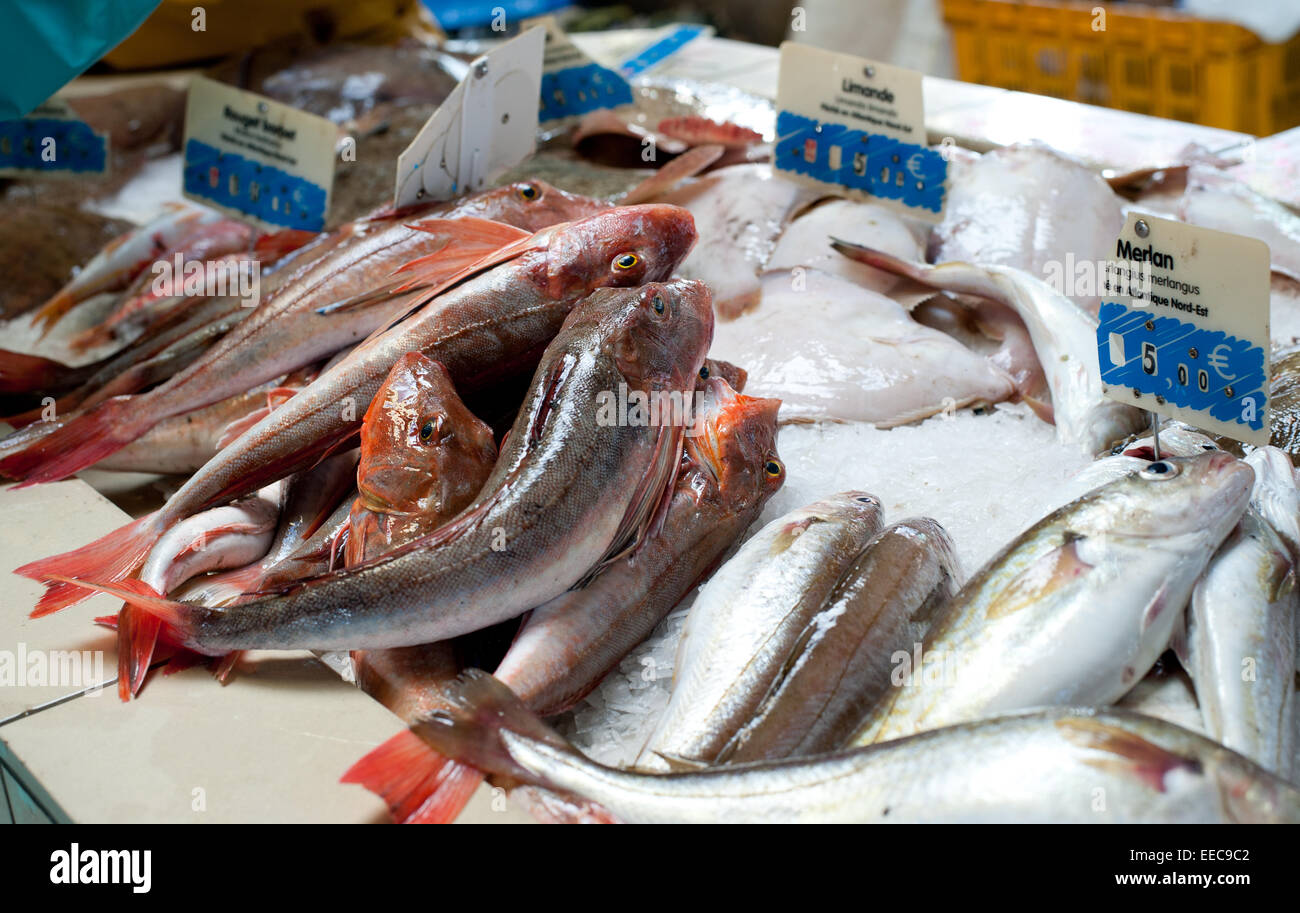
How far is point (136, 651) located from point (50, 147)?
8.40 feet

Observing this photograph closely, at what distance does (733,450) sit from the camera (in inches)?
76.1

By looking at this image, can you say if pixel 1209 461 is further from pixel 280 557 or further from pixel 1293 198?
pixel 1293 198

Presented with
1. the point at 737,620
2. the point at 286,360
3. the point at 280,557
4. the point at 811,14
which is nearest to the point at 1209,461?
the point at 737,620

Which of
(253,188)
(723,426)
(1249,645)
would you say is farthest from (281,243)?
(1249,645)

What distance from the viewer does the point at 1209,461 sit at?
1604 millimetres

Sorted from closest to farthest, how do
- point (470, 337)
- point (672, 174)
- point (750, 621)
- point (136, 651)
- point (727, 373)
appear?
1. point (750, 621)
2. point (136, 651)
3. point (470, 337)
4. point (727, 373)
5. point (672, 174)

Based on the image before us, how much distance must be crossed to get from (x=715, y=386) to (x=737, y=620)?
0.54 metres

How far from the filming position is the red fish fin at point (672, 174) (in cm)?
297

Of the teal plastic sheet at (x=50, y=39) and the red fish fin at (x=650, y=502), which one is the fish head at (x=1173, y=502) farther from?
the teal plastic sheet at (x=50, y=39)

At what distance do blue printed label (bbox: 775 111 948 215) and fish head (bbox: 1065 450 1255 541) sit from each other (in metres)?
1.55

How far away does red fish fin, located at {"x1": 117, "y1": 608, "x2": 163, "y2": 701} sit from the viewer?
69.5 inches

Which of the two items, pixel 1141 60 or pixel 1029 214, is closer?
pixel 1029 214

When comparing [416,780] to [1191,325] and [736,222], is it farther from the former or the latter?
[736,222]

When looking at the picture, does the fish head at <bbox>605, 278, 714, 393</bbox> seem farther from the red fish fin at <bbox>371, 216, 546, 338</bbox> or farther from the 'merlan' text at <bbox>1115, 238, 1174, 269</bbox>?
the 'merlan' text at <bbox>1115, 238, 1174, 269</bbox>
